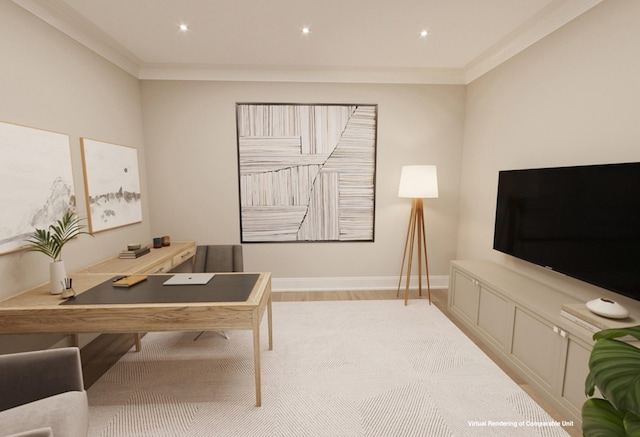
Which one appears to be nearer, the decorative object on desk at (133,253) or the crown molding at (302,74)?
the decorative object on desk at (133,253)

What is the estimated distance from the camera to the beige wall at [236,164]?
3.73 meters

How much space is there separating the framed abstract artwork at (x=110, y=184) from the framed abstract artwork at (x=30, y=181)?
0.82 feet

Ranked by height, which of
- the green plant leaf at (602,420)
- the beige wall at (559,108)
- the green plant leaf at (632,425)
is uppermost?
the beige wall at (559,108)

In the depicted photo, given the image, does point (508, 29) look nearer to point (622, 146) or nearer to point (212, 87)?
point (622, 146)

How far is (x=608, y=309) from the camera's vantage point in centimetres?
174

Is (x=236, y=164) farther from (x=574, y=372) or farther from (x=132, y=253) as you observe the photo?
(x=574, y=372)

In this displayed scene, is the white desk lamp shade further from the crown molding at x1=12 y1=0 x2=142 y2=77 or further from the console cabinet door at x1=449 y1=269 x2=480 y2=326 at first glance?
the crown molding at x1=12 y1=0 x2=142 y2=77

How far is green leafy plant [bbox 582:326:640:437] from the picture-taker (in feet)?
3.41

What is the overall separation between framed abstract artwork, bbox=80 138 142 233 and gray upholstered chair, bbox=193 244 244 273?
99cm

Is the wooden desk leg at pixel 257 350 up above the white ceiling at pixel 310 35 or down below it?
below

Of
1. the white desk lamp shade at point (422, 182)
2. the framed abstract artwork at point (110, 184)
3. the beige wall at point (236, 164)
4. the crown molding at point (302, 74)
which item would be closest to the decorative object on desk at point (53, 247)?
the framed abstract artwork at point (110, 184)

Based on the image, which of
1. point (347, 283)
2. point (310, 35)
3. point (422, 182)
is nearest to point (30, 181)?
point (310, 35)

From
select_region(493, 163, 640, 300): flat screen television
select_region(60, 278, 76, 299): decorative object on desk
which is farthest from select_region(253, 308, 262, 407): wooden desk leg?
select_region(493, 163, 640, 300): flat screen television

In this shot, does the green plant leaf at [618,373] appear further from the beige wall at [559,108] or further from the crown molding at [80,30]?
the crown molding at [80,30]
